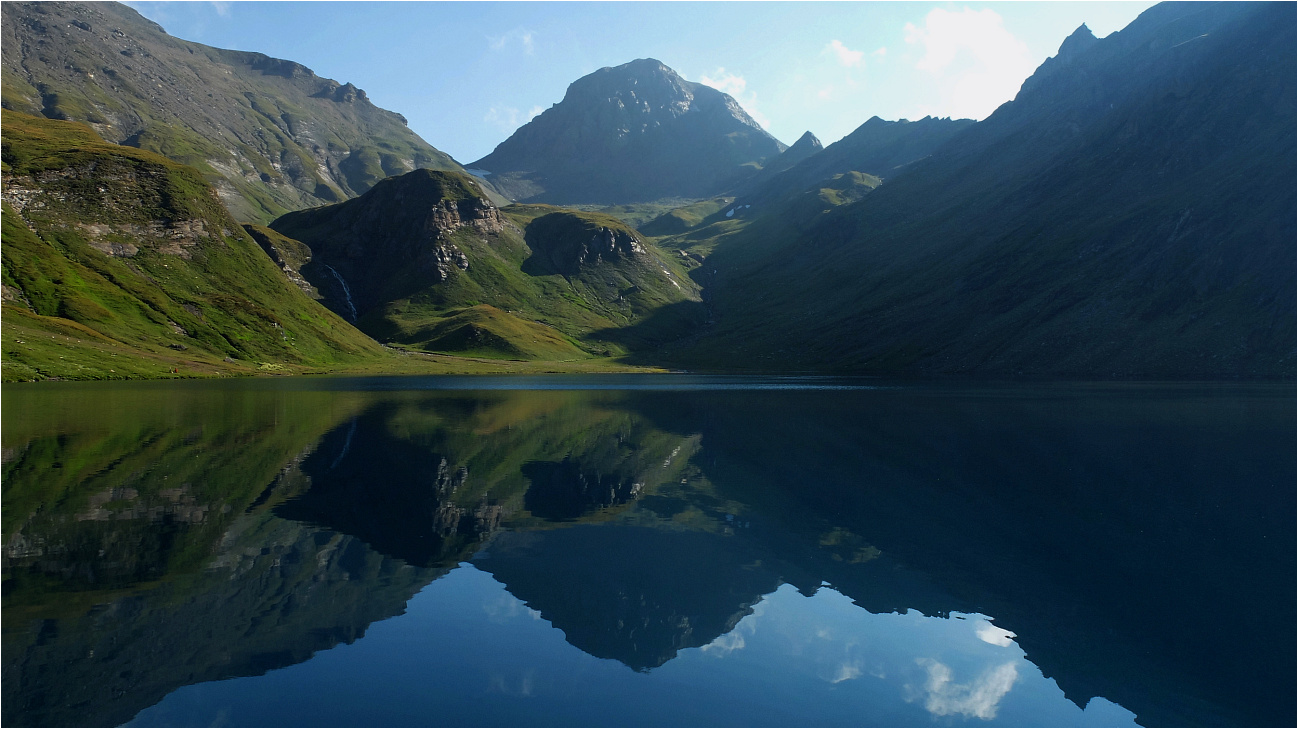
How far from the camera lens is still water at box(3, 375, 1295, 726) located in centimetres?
1473

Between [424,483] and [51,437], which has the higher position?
[424,483]

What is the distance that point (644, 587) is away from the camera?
21516 mm

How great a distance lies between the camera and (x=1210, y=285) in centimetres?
18562

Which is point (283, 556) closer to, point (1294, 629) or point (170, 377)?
point (1294, 629)

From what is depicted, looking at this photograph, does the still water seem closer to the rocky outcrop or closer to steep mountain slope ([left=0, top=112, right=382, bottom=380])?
steep mountain slope ([left=0, top=112, right=382, bottom=380])

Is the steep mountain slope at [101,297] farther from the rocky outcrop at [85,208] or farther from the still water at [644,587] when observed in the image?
the still water at [644,587]

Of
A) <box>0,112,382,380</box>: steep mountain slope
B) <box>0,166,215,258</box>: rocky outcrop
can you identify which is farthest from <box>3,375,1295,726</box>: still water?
<box>0,166,215,258</box>: rocky outcrop

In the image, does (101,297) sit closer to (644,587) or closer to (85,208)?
(85,208)

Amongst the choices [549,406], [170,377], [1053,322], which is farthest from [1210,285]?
[170,377]

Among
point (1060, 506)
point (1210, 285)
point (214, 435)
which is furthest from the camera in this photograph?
point (1210, 285)

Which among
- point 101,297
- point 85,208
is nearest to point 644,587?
point 101,297

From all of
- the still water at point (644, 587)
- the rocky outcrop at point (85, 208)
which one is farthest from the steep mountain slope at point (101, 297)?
the still water at point (644, 587)

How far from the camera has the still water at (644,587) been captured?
14.7 meters

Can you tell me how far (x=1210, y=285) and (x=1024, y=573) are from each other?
214144 mm
